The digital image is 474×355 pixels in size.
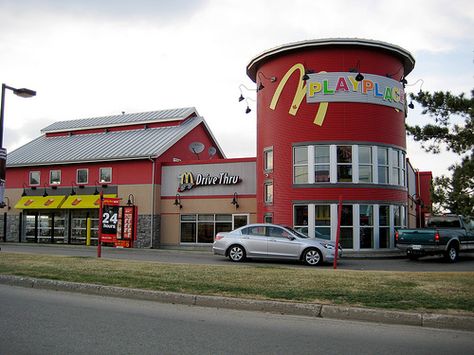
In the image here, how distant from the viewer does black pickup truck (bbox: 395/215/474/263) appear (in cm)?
1873

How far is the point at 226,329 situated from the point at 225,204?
20507 mm

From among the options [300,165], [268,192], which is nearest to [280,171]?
[300,165]

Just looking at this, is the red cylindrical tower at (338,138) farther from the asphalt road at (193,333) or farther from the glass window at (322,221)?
the asphalt road at (193,333)

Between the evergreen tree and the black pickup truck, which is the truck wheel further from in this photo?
the evergreen tree

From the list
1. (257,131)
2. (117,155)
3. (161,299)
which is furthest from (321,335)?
(117,155)

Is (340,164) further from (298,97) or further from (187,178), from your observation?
(187,178)

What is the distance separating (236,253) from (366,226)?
22.8ft

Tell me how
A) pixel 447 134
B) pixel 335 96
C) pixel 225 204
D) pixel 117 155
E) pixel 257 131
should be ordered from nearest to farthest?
1. pixel 447 134
2. pixel 335 96
3. pixel 257 131
4. pixel 225 204
5. pixel 117 155

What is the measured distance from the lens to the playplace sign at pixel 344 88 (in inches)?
901

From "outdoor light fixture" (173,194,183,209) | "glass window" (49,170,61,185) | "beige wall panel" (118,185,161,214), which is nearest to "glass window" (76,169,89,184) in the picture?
"glass window" (49,170,61,185)

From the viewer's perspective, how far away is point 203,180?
2830 cm

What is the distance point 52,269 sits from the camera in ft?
43.3

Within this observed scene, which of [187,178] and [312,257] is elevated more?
[187,178]

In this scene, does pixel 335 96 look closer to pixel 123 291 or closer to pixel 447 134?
pixel 447 134
